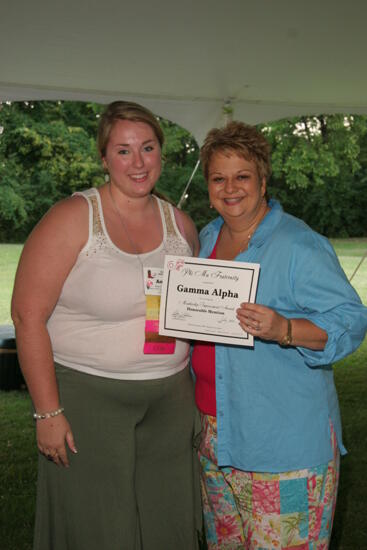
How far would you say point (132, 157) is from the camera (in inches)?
84.4

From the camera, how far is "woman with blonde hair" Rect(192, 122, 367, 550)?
6.18 feet

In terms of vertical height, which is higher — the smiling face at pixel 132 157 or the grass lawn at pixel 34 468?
the smiling face at pixel 132 157

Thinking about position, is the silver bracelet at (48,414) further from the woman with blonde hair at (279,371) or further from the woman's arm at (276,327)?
the woman's arm at (276,327)

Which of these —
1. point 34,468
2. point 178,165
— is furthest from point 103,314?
point 178,165

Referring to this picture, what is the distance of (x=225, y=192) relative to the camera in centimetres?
204

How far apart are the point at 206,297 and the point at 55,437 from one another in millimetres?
728

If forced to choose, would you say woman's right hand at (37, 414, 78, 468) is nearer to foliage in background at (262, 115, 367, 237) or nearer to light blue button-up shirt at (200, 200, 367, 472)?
light blue button-up shirt at (200, 200, 367, 472)

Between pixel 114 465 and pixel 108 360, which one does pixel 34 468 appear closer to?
pixel 114 465

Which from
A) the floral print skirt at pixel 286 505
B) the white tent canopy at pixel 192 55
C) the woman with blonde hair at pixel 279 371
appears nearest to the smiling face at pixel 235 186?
the woman with blonde hair at pixel 279 371

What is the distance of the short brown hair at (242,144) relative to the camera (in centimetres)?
202

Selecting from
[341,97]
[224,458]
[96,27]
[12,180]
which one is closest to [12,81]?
[96,27]

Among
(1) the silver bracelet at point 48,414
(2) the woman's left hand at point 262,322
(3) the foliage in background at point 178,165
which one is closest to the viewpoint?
(2) the woman's left hand at point 262,322

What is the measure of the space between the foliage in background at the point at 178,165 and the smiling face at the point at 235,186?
14.5 m

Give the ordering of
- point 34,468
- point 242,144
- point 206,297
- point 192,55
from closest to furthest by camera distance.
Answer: point 206,297
point 242,144
point 34,468
point 192,55
